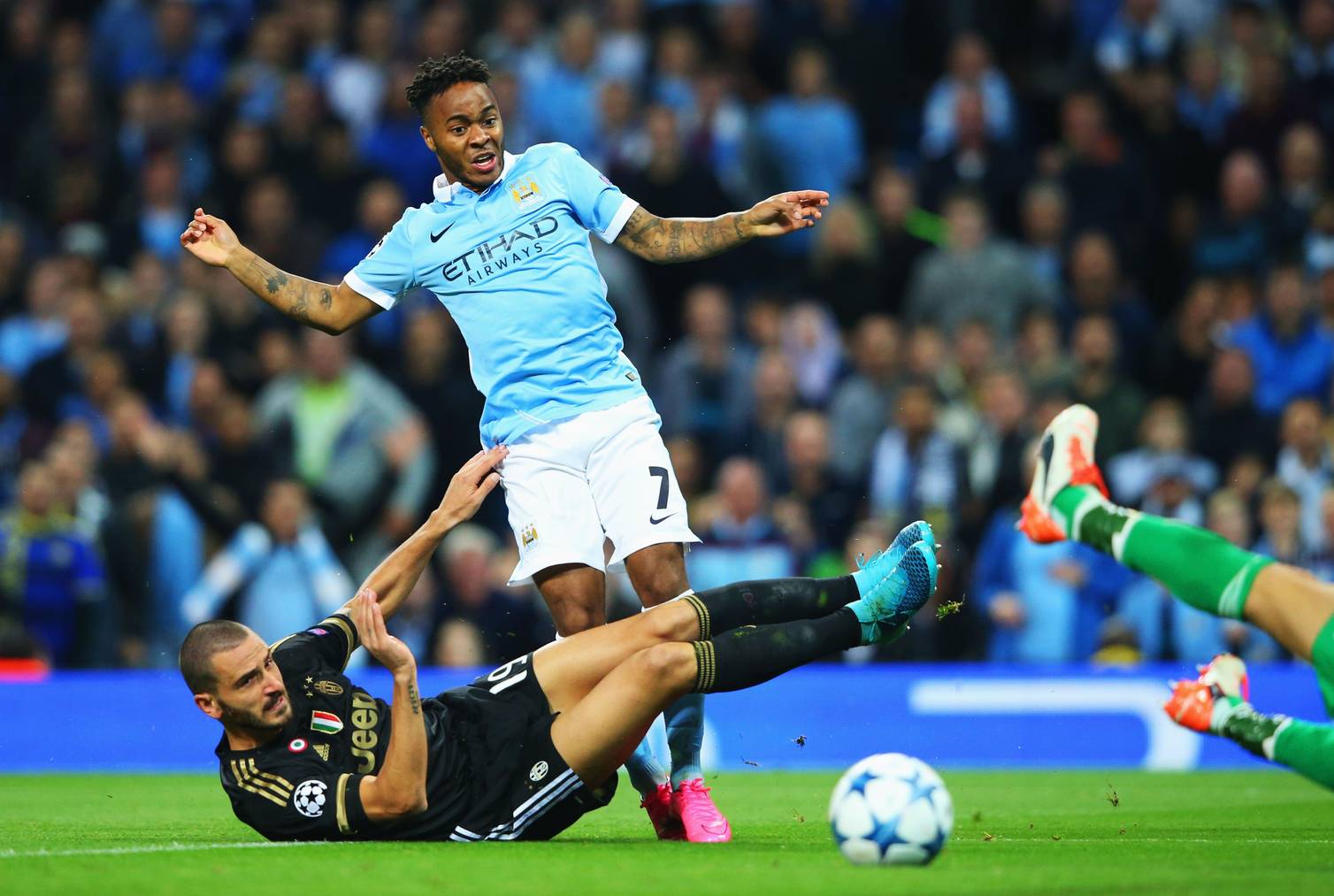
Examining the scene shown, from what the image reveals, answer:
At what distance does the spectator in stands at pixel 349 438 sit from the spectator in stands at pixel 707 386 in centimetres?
174

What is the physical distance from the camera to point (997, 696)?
38.0ft

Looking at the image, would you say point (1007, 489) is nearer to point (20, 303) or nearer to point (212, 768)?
point (212, 768)

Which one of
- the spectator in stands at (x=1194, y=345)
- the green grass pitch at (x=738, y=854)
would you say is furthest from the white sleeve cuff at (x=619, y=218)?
the spectator in stands at (x=1194, y=345)

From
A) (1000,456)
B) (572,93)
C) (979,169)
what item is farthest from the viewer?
(572,93)

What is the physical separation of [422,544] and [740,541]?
15.5 feet

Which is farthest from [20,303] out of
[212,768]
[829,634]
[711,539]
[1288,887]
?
[1288,887]

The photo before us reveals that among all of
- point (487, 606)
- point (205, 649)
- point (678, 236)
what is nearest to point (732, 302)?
point (487, 606)

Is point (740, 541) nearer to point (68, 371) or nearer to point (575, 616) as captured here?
point (575, 616)

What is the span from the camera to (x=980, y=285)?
44.0 ft

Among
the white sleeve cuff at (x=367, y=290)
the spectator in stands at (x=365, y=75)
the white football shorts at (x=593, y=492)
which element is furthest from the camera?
the spectator in stands at (x=365, y=75)

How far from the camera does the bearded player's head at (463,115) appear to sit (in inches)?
292

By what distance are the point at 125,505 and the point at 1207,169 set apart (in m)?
8.33

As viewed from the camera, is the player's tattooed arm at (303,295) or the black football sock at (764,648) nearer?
the black football sock at (764,648)

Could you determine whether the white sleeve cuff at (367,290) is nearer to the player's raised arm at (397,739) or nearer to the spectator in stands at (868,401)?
the player's raised arm at (397,739)
